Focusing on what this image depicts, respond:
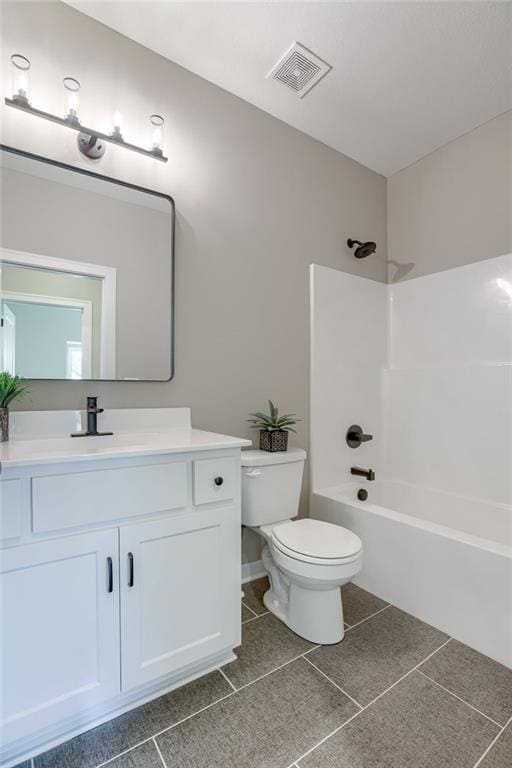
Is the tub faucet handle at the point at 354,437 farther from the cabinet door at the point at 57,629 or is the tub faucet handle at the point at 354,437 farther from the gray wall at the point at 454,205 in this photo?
the cabinet door at the point at 57,629

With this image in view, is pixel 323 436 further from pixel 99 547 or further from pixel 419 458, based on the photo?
pixel 99 547

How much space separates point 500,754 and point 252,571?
1231 millimetres

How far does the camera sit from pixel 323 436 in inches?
94.0

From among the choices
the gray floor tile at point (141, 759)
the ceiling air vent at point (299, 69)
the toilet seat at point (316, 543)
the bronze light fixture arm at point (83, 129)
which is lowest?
the gray floor tile at point (141, 759)

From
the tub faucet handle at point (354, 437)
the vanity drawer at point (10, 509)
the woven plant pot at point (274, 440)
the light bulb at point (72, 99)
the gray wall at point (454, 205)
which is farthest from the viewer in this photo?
the tub faucet handle at point (354, 437)

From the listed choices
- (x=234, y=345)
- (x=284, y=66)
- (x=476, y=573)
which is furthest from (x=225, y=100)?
(x=476, y=573)

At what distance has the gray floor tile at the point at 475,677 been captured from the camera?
4.20ft

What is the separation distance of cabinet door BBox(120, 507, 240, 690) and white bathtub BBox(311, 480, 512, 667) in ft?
2.92

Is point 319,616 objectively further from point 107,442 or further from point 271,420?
point 107,442

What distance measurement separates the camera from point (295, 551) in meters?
1.56

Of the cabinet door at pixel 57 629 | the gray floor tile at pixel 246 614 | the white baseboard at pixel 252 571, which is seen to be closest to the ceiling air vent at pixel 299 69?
the cabinet door at pixel 57 629

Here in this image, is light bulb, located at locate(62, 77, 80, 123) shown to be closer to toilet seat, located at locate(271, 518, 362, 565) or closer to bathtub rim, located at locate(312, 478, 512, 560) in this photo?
toilet seat, located at locate(271, 518, 362, 565)

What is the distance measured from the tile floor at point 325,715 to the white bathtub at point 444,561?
12 cm

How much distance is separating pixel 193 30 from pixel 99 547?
7.21 feet
